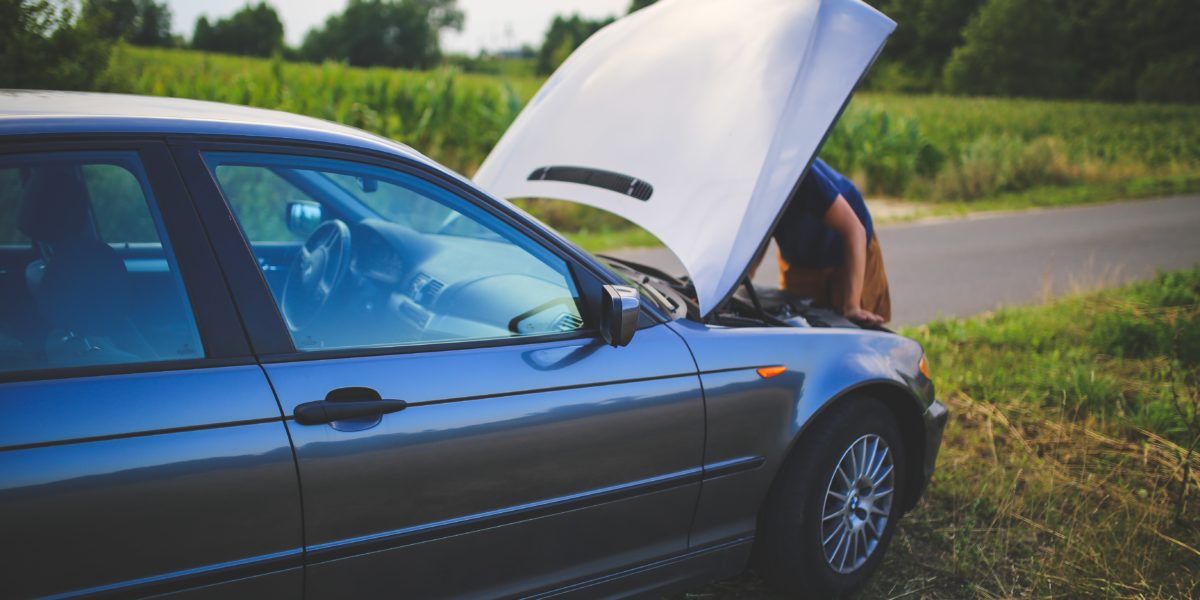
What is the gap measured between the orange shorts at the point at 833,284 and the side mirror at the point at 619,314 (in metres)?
2.04

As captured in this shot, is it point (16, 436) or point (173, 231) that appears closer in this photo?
point (16, 436)

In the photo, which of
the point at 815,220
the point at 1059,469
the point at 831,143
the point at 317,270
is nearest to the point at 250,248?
the point at 317,270

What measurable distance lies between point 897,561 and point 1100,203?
1415 cm

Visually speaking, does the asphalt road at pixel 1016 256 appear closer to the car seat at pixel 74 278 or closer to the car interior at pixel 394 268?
the car interior at pixel 394 268

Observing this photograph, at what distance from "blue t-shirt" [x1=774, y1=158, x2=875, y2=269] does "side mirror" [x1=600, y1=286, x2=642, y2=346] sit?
1.78m

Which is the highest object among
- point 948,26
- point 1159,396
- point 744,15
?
point 948,26

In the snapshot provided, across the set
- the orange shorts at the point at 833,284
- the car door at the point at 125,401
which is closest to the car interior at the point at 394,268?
the car door at the point at 125,401

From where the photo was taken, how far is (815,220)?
4184mm

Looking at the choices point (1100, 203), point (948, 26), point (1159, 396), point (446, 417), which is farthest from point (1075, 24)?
point (446, 417)

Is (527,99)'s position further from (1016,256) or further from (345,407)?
(345,407)

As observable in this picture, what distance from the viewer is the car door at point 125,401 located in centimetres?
170

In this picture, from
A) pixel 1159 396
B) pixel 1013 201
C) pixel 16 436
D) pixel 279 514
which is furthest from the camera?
pixel 1013 201

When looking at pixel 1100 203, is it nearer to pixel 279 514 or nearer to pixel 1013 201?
pixel 1013 201

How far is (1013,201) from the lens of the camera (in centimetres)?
1482
